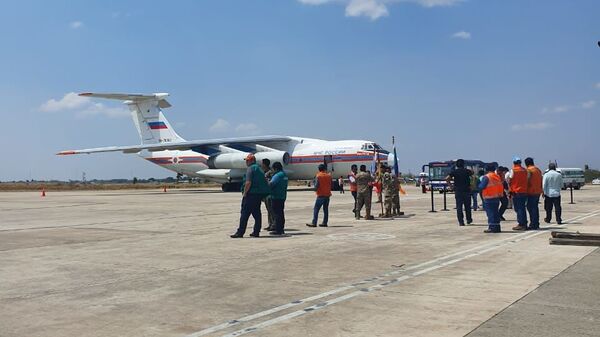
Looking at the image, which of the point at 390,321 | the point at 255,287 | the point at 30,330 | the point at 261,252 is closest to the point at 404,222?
the point at 261,252

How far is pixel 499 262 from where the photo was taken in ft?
25.7

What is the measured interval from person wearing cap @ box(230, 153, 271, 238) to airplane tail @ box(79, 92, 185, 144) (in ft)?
113

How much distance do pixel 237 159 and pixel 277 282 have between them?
32798 millimetres

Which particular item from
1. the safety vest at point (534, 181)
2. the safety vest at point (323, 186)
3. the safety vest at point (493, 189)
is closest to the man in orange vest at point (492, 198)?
the safety vest at point (493, 189)

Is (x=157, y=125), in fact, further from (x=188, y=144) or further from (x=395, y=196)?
(x=395, y=196)

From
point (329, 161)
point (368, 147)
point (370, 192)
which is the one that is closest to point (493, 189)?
point (370, 192)

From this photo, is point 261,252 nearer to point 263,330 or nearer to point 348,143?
point 263,330

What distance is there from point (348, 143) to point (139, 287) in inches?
1220

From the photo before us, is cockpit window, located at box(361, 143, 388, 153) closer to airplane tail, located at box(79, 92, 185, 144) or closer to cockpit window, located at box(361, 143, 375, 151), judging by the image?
cockpit window, located at box(361, 143, 375, 151)

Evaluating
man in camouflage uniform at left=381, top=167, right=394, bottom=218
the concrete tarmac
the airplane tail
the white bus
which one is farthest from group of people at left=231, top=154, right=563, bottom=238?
the white bus

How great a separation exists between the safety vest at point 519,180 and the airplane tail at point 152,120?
35.7 m

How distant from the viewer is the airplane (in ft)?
120

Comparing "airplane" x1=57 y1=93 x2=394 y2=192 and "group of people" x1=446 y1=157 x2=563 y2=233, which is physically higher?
"airplane" x1=57 y1=93 x2=394 y2=192

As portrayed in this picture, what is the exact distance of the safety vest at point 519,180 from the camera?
12.2m
